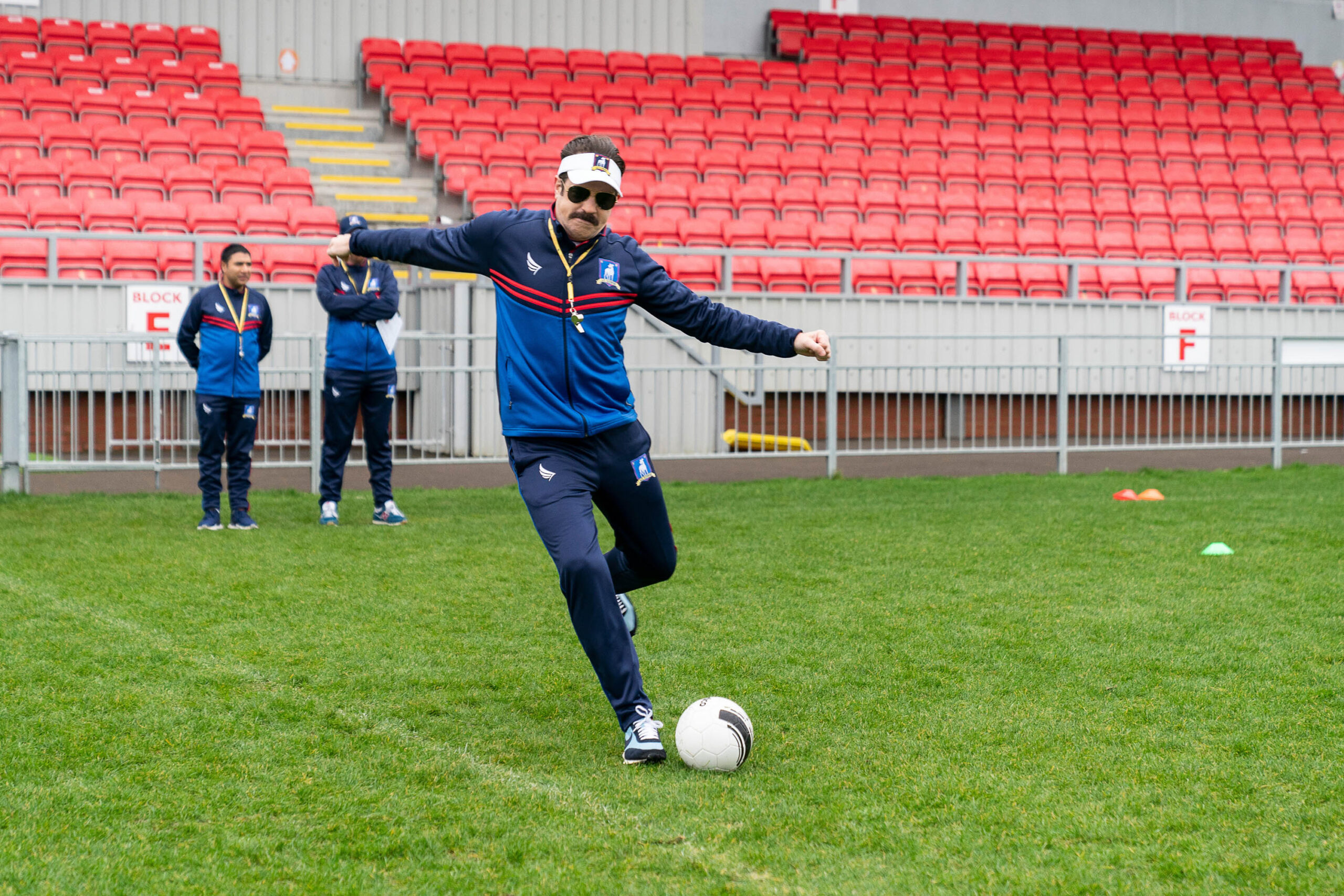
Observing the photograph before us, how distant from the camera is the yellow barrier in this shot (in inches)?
528

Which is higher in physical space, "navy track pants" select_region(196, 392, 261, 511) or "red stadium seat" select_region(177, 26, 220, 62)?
"red stadium seat" select_region(177, 26, 220, 62)

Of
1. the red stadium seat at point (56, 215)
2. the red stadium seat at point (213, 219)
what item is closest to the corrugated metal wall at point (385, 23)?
the red stadium seat at point (56, 215)

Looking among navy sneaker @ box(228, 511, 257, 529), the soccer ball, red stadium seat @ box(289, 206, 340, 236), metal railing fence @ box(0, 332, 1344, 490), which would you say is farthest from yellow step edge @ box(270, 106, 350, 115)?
the soccer ball

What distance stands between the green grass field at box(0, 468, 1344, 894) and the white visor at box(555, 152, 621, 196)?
1.81m

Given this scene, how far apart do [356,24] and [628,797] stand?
20613 mm

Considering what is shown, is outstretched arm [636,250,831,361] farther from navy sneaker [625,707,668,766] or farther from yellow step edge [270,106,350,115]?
yellow step edge [270,106,350,115]

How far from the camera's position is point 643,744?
3947 millimetres

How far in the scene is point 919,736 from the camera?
420 centimetres

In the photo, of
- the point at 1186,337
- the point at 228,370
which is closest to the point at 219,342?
the point at 228,370

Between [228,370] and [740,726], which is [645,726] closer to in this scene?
[740,726]

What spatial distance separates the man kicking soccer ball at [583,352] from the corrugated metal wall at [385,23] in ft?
61.6

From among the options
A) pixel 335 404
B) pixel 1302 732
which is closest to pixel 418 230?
pixel 1302 732

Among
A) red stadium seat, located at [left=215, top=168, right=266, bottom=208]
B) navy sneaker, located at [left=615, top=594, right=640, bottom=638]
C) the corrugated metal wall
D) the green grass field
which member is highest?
the corrugated metal wall

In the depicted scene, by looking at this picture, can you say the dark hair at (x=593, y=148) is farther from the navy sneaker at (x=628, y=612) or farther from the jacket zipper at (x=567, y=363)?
the navy sneaker at (x=628, y=612)
